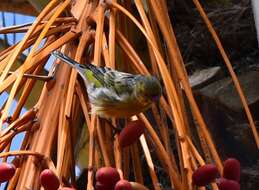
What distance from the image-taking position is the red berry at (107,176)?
1.15m

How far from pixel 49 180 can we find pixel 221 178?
324mm

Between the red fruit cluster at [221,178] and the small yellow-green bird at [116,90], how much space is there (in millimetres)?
287

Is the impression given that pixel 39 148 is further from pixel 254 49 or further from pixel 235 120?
pixel 254 49

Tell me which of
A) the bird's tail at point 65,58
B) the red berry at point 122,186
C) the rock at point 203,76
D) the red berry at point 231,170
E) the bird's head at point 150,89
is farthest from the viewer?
the rock at point 203,76

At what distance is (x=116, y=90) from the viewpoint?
184 centimetres

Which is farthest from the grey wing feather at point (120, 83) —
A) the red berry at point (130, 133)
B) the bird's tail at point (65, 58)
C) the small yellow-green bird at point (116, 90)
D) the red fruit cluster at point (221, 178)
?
the red fruit cluster at point (221, 178)

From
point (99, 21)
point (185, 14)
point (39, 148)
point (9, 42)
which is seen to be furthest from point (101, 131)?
point (9, 42)

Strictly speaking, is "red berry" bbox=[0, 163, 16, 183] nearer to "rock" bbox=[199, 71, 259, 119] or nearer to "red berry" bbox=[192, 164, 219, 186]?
"red berry" bbox=[192, 164, 219, 186]

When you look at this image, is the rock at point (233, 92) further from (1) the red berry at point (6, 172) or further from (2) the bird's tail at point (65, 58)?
(1) the red berry at point (6, 172)

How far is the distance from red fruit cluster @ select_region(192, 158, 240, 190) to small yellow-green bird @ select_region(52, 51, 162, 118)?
0.94 feet

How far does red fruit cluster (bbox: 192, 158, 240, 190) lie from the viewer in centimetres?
119

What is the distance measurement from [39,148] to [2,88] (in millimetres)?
139

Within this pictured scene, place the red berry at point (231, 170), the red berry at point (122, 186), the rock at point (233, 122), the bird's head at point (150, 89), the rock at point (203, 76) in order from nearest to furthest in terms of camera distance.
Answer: the red berry at point (122, 186) → the red berry at point (231, 170) → the bird's head at point (150, 89) → the rock at point (233, 122) → the rock at point (203, 76)

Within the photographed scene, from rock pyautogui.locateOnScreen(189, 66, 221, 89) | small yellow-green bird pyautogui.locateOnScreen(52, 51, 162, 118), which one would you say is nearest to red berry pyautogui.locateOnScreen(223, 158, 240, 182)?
small yellow-green bird pyautogui.locateOnScreen(52, 51, 162, 118)
